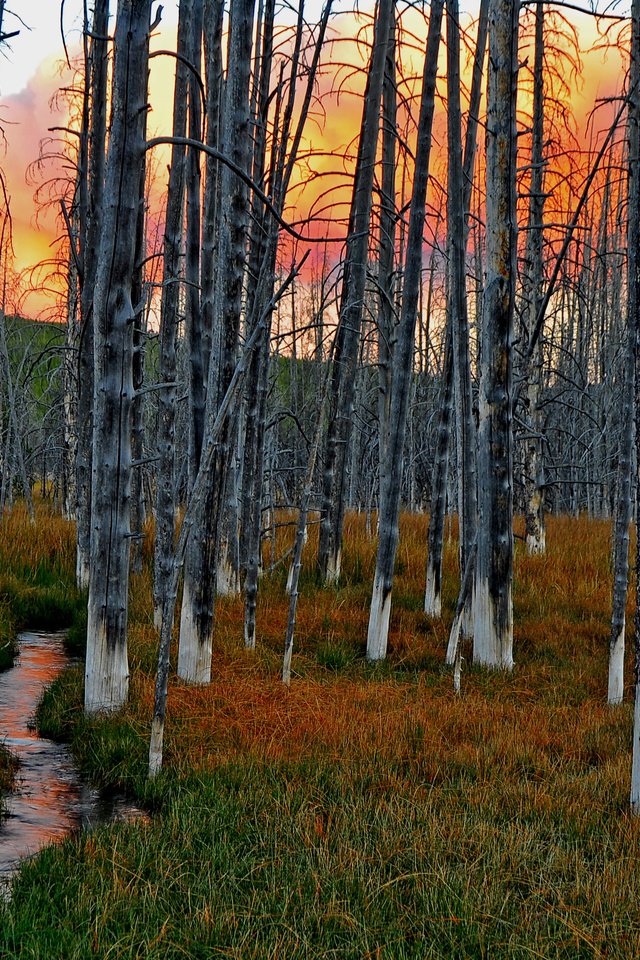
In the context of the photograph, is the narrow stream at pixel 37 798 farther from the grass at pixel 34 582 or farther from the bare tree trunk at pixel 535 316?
Answer: the bare tree trunk at pixel 535 316

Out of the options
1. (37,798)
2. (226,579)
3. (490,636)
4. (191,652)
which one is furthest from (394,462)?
(37,798)

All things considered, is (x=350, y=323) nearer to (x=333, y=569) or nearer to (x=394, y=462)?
(x=394, y=462)

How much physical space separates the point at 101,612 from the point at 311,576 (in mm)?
5523

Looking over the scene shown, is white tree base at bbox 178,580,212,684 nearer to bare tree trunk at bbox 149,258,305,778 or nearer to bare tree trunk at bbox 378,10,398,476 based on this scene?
bare tree trunk at bbox 149,258,305,778

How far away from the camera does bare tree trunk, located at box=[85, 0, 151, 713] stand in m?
6.34

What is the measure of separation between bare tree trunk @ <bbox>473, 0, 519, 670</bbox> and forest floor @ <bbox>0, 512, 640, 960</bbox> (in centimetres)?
59

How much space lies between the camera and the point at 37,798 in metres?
5.42

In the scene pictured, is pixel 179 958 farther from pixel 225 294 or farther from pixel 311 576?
pixel 311 576

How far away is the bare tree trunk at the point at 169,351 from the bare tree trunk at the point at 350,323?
2093mm

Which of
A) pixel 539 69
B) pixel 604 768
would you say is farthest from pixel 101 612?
pixel 539 69

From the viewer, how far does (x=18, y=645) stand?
9414mm

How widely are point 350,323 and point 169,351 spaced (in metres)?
2.42

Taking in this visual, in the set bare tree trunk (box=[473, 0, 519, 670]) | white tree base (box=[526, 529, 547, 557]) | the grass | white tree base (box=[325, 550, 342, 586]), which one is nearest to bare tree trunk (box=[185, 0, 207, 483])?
bare tree trunk (box=[473, 0, 519, 670])

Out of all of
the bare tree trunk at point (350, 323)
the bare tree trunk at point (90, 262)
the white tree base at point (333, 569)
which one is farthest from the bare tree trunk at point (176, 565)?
the white tree base at point (333, 569)
